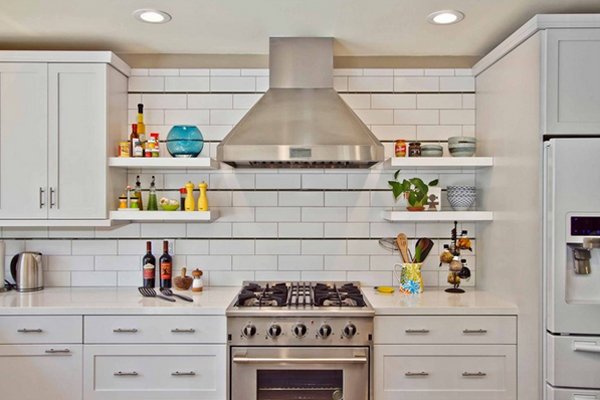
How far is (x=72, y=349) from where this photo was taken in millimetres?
2498

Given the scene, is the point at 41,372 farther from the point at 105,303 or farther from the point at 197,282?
the point at 197,282

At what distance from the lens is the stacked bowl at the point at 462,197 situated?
295 centimetres

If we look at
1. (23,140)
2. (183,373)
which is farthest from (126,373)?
(23,140)

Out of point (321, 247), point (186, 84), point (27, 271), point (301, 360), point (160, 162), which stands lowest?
point (301, 360)

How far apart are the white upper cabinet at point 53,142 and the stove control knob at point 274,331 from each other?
1.17 meters

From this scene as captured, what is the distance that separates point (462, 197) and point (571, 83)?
920 mm

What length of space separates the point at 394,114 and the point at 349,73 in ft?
1.28

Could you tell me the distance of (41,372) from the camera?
8.19 ft

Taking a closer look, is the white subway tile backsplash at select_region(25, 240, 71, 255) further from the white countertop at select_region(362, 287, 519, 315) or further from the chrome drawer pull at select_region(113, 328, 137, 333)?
the white countertop at select_region(362, 287, 519, 315)

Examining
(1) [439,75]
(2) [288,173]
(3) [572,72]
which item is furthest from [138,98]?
(3) [572,72]

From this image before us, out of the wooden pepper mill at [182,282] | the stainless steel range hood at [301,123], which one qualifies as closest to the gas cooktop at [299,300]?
the wooden pepper mill at [182,282]

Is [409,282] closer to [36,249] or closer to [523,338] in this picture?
[523,338]

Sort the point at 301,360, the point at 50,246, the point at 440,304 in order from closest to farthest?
the point at 301,360 → the point at 440,304 → the point at 50,246

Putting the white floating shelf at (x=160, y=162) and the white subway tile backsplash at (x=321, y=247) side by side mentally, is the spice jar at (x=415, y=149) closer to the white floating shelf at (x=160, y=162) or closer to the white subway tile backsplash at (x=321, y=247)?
the white subway tile backsplash at (x=321, y=247)
